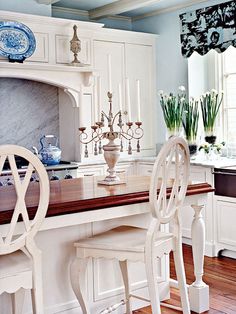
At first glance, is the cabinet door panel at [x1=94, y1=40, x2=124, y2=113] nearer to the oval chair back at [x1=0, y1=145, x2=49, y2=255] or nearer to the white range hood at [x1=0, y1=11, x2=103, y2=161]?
the white range hood at [x1=0, y1=11, x2=103, y2=161]

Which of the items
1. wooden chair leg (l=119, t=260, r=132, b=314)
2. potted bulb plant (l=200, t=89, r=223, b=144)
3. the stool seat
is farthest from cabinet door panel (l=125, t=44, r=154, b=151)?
the stool seat

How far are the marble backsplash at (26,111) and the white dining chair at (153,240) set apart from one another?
2720 millimetres

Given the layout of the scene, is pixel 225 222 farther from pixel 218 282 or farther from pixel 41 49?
pixel 41 49

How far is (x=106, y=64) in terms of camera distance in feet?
17.9

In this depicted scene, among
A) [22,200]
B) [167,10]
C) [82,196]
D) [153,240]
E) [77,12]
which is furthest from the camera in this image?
[77,12]

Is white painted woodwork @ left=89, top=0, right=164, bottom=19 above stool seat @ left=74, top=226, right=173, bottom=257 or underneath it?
above

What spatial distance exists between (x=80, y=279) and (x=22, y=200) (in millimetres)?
784

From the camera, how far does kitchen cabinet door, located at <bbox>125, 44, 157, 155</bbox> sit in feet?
18.5

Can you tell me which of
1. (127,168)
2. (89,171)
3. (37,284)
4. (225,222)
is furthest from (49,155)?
(37,284)

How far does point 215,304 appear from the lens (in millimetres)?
3281

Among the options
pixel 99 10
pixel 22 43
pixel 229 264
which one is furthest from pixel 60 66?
pixel 229 264

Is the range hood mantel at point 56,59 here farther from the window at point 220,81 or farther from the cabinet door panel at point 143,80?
the window at point 220,81

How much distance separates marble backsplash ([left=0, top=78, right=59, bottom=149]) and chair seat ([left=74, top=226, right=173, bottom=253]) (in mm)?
2752

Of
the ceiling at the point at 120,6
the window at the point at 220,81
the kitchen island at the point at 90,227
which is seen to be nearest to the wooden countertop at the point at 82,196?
the kitchen island at the point at 90,227
